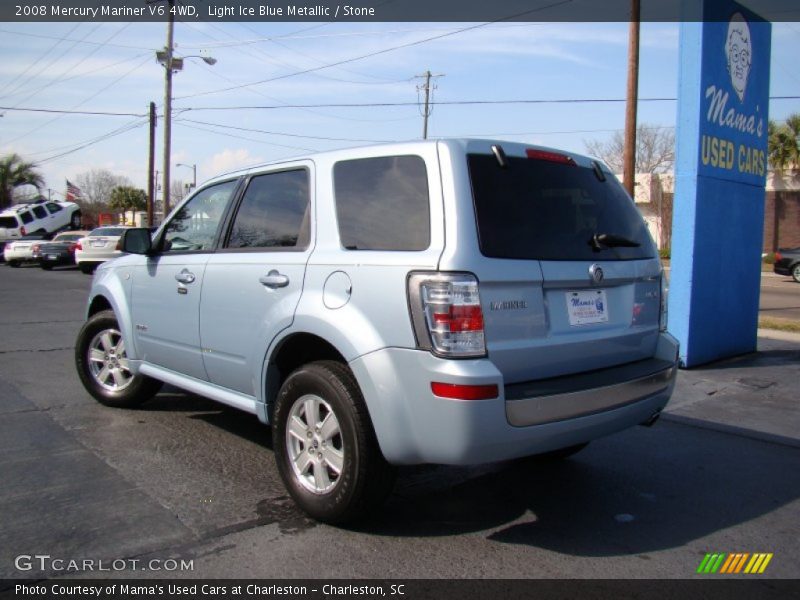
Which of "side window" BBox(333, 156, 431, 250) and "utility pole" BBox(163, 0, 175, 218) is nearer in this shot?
"side window" BBox(333, 156, 431, 250)

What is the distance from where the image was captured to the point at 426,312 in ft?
10.3

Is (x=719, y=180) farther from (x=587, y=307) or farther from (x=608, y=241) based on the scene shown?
(x=587, y=307)

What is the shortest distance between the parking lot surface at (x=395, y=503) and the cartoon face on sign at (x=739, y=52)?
4278mm

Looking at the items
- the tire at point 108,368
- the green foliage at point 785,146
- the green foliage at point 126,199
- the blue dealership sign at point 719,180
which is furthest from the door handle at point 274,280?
the green foliage at point 126,199

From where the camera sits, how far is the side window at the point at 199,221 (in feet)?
15.5

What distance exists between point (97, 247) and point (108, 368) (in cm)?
1728

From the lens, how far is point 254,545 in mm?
3400

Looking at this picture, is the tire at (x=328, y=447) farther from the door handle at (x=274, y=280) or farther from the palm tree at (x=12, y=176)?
the palm tree at (x=12, y=176)

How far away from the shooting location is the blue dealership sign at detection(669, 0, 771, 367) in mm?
7875

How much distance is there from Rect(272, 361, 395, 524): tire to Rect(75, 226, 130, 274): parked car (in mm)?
19241

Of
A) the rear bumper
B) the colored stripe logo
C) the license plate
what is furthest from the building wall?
the rear bumper
